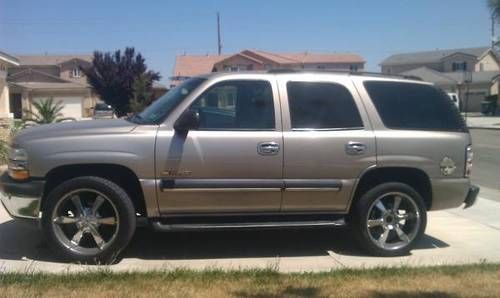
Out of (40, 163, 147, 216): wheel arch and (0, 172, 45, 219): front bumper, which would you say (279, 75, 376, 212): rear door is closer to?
(40, 163, 147, 216): wheel arch

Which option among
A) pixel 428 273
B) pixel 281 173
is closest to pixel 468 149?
pixel 428 273

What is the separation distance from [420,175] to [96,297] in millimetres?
3557

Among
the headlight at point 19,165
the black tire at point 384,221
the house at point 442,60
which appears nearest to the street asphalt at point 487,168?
the black tire at point 384,221

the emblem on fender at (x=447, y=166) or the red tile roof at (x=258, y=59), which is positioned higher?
the red tile roof at (x=258, y=59)

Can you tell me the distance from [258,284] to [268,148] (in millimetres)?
1389

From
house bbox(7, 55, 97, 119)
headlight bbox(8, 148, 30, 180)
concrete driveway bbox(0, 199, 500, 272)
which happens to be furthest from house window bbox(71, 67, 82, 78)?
headlight bbox(8, 148, 30, 180)

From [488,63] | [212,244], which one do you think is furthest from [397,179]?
[488,63]

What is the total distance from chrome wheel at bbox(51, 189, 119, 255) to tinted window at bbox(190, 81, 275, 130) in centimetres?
124

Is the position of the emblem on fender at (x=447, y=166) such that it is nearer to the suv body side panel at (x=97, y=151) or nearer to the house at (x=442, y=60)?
the suv body side panel at (x=97, y=151)

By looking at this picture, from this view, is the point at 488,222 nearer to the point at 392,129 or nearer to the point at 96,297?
the point at 392,129

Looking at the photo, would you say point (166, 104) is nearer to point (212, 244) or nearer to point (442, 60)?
point (212, 244)

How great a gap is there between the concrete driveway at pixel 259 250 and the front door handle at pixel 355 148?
43.8 inches

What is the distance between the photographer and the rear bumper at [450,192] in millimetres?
6578

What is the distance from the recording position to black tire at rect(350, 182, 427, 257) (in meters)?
6.45
